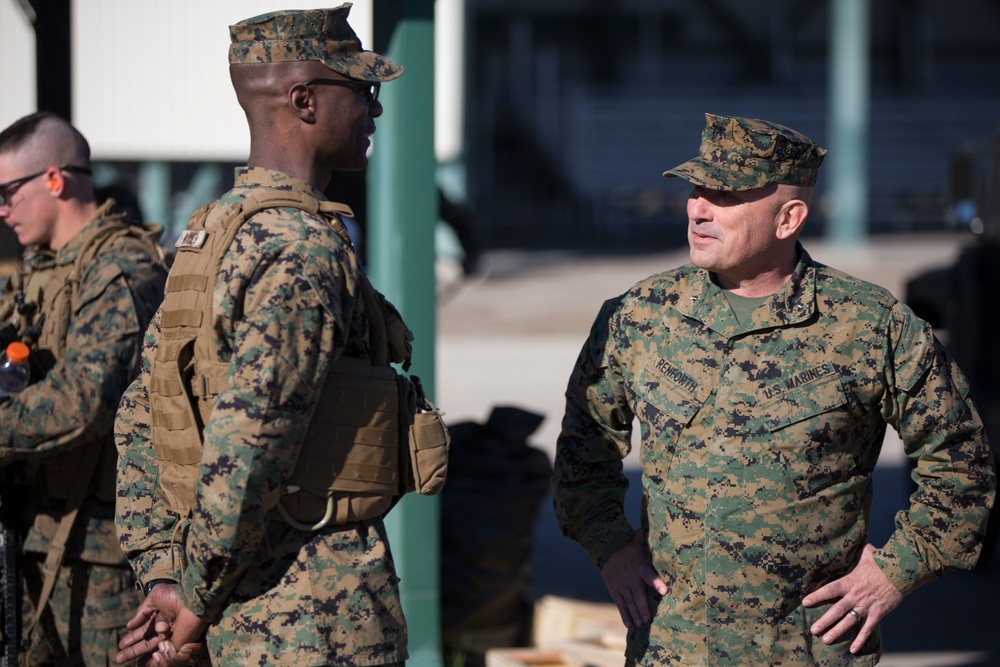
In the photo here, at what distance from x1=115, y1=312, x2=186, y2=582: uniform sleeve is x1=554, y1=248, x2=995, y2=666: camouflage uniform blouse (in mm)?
1009

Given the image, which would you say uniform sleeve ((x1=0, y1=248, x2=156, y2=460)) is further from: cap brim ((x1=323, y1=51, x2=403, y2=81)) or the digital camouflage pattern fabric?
cap brim ((x1=323, y1=51, x2=403, y2=81))

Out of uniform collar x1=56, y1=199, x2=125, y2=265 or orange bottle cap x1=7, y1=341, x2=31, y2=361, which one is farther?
uniform collar x1=56, y1=199, x2=125, y2=265

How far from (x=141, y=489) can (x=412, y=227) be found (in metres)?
2.00

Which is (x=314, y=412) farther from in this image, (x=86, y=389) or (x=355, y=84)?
(x=86, y=389)

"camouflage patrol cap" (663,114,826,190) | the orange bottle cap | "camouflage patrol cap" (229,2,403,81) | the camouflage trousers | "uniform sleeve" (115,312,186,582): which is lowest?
the camouflage trousers

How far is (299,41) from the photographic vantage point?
246 centimetres

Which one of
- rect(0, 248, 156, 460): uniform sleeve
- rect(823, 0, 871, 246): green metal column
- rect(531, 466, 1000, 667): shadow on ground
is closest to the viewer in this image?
rect(0, 248, 156, 460): uniform sleeve

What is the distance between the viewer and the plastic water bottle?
3.29 metres

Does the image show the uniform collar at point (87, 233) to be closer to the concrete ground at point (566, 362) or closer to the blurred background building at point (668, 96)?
the concrete ground at point (566, 362)

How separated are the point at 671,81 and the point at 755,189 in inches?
1140

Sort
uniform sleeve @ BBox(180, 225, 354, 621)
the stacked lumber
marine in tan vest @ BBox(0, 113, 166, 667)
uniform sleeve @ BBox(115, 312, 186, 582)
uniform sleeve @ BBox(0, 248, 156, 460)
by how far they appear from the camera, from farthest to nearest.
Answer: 1. the stacked lumber
2. marine in tan vest @ BBox(0, 113, 166, 667)
3. uniform sleeve @ BBox(0, 248, 156, 460)
4. uniform sleeve @ BBox(115, 312, 186, 582)
5. uniform sleeve @ BBox(180, 225, 354, 621)

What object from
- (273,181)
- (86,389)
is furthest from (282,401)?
(86,389)

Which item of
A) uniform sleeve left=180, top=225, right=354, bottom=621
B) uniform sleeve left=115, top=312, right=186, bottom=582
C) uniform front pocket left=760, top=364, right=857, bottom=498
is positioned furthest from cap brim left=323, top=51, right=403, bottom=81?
uniform front pocket left=760, top=364, right=857, bottom=498

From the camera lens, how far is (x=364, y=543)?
248 cm
